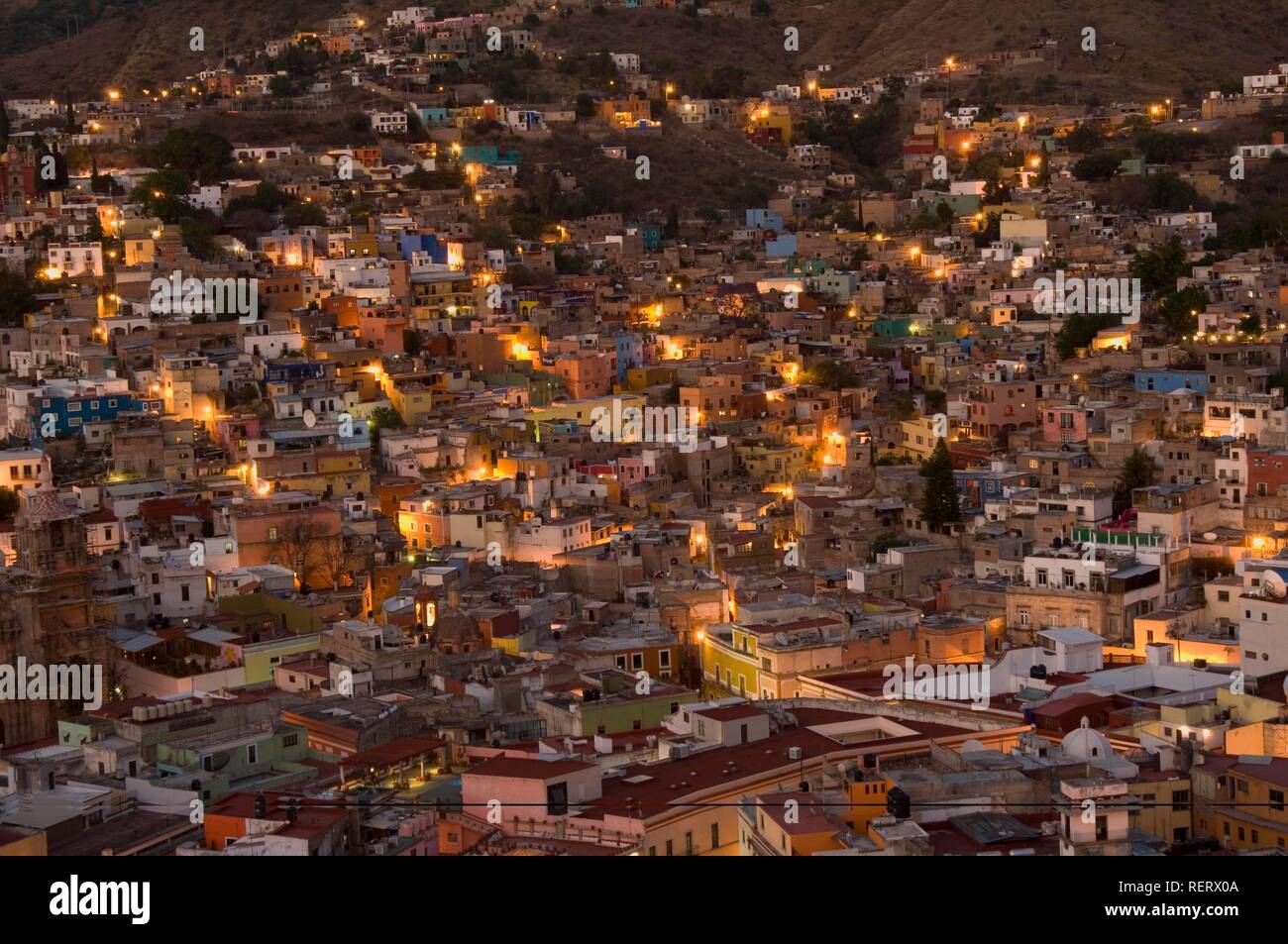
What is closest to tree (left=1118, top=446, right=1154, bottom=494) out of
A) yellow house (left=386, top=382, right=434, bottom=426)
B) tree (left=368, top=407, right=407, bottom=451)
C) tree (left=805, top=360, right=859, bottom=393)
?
tree (left=805, top=360, right=859, bottom=393)

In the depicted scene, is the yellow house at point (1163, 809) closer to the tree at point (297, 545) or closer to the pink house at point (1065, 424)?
the tree at point (297, 545)

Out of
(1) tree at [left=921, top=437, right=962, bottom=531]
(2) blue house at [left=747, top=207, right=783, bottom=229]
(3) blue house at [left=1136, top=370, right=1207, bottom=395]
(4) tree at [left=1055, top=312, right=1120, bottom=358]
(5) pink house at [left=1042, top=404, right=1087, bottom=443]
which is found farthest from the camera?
(2) blue house at [left=747, top=207, right=783, bottom=229]

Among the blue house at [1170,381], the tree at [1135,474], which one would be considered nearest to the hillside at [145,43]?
the blue house at [1170,381]

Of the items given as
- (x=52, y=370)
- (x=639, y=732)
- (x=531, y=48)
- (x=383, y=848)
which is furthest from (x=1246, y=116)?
(x=383, y=848)

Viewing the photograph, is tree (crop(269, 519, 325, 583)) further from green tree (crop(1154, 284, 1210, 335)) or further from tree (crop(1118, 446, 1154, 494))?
green tree (crop(1154, 284, 1210, 335))

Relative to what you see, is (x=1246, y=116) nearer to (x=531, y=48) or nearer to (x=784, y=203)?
(x=784, y=203)

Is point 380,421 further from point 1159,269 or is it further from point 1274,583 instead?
point 1159,269

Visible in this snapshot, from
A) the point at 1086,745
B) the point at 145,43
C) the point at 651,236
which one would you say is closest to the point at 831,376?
the point at 651,236
